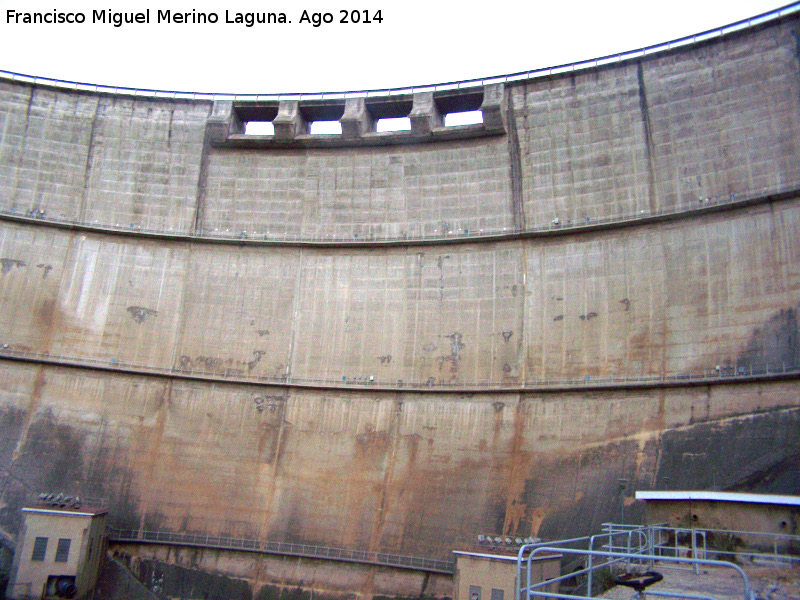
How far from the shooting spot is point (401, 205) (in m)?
27.7

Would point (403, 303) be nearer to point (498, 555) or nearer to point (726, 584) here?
point (498, 555)

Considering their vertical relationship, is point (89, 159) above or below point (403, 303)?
above

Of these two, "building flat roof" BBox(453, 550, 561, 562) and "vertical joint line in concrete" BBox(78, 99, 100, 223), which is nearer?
"building flat roof" BBox(453, 550, 561, 562)

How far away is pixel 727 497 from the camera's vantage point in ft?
48.4

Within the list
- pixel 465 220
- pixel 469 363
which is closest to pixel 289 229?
pixel 465 220

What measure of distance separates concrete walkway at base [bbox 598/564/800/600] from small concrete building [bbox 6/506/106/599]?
1750 cm

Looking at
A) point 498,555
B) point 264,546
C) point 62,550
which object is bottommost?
point 62,550

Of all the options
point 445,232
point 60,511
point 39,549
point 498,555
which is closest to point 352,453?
point 445,232

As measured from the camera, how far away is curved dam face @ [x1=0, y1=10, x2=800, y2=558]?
71.4ft

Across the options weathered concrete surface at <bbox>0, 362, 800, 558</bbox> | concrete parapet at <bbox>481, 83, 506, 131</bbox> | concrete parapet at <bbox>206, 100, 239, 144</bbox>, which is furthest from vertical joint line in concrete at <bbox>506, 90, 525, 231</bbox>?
concrete parapet at <bbox>206, 100, 239, 144</bbox>

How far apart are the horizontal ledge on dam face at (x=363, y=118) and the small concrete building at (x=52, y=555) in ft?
49.6

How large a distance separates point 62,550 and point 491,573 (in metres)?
13.4

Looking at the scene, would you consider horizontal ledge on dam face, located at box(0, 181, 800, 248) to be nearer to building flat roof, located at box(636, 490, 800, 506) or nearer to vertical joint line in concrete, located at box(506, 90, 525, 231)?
vertical joint line in concrete, located at box(506, 90, 525, 231)

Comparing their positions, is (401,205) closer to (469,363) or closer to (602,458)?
(469,363)
